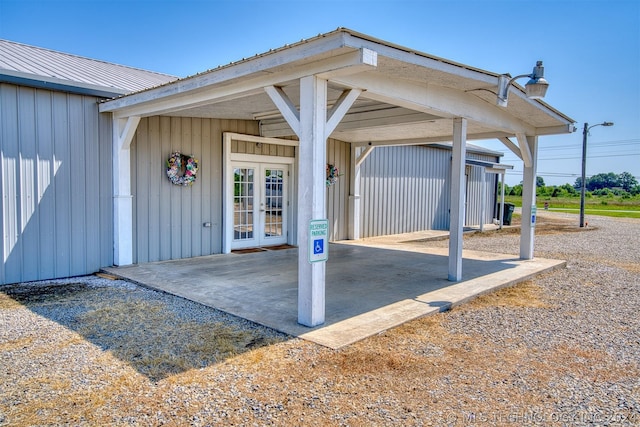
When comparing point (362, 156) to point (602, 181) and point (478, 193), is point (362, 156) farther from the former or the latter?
point (602, 181)

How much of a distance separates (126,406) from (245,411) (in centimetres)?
71

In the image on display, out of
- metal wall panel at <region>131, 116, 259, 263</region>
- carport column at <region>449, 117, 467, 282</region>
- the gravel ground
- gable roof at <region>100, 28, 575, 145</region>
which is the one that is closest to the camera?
the gravel ground

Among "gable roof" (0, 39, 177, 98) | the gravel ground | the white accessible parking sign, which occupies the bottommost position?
the gravel ground

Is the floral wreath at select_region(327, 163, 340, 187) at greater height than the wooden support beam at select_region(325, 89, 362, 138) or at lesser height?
lesser

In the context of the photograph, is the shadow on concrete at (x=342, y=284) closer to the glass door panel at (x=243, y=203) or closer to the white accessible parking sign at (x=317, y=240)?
the white accessible parking sign at (x=317, y=240)

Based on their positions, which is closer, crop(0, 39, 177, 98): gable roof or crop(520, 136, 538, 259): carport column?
crop(0, 39, 177, 98): gable roof

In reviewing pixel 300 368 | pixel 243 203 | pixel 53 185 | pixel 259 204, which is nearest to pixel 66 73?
pixel 53 185

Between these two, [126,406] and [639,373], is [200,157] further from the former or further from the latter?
[639,373]

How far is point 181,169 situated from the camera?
7125 mm

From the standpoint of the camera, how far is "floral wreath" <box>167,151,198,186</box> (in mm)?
6938

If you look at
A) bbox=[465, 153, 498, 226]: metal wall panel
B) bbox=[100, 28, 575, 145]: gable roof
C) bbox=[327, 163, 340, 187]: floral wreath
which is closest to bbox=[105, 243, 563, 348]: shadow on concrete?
bbox=[100, 28, 575, 145]: gable roof

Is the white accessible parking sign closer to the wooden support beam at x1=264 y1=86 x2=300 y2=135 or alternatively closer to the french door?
the wooden support beam at x1=264 y1=86 x2=300 y2=135

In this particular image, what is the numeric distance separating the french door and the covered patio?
0.41 metres

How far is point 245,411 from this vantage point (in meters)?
2.48
